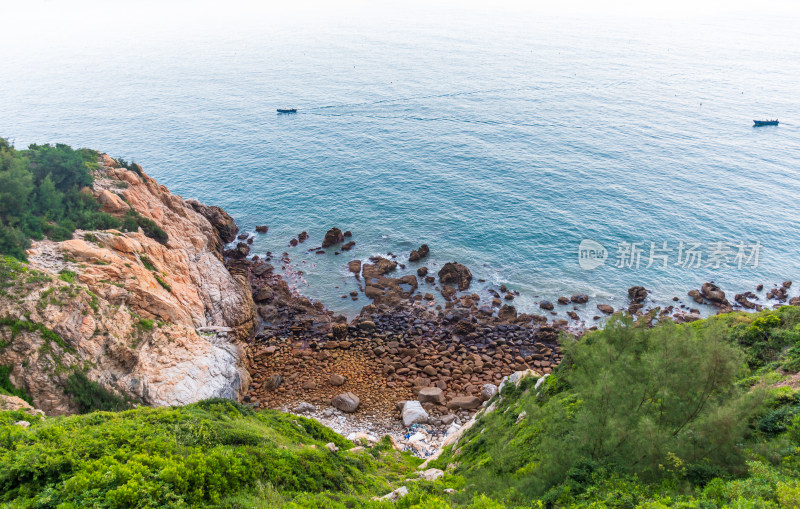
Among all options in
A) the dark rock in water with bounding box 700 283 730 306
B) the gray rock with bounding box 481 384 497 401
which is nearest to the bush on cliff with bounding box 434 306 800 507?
the gray rock with bounding box 481 384 497 401

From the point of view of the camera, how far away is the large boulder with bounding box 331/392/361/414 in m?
36.8

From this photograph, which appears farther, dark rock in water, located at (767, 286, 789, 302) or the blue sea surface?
the blue sea surface

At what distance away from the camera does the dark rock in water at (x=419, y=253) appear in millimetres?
57969

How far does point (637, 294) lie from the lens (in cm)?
5094

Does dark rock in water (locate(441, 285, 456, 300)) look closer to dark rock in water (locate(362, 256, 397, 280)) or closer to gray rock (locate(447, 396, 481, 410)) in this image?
dark rock in water (locate(362, 256, 397, 280))

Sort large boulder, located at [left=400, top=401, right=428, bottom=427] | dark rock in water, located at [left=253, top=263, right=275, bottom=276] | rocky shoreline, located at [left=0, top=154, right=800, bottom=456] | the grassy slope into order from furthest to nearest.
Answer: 1. dark rock in water, located at [left=253, top=263, right=275, bottom=276]
2. large boulder, located at [left=400, top=401, right=428, bottom=427]
3. rocky shoreline, located at [left=0, top=154, right=800, bottom=456]
4. the grassy slope

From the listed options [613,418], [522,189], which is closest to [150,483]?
[613,418]

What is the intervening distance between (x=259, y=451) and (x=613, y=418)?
48.6 feet

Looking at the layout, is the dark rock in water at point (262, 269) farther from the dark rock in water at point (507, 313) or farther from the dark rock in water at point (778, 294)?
the dark rock in water at point (778, 294)

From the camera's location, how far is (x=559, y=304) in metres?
51.3

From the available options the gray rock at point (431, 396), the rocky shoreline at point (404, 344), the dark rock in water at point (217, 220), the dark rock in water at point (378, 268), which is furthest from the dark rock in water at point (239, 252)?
the gray rock at point (431, 396)

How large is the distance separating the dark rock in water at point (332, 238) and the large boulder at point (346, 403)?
27.9 m

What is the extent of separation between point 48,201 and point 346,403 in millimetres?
33573

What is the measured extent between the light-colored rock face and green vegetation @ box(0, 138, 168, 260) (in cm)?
139
